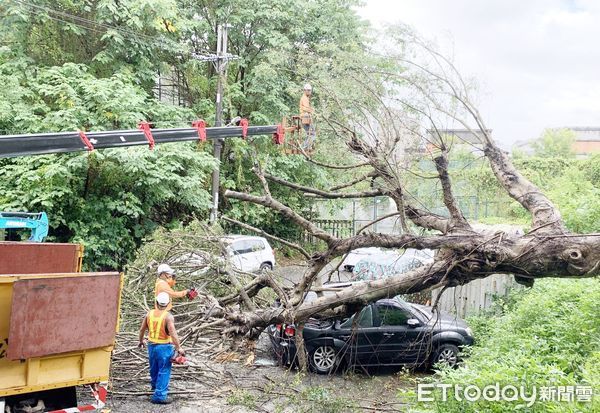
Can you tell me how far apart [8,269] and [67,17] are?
35.7 feet

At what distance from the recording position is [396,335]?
9.12 meters

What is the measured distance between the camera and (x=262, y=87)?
19297 mm

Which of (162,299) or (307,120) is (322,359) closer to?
(162,299)

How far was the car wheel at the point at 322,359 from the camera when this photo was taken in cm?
899

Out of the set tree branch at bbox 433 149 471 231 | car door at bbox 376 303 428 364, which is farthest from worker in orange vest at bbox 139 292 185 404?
tree branch at bbox 433 149 471 231

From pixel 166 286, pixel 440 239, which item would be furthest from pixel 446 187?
pixel 166 286

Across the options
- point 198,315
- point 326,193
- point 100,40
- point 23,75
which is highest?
point 100,40

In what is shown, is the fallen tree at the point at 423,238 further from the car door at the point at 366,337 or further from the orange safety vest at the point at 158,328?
the car door at the point at 366,337

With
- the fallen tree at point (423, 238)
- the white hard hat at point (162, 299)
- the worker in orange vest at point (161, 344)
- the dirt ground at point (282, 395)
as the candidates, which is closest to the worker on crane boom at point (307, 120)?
the fallen tree at point (423, 238)

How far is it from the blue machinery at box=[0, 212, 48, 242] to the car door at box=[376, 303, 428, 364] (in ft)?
20.7

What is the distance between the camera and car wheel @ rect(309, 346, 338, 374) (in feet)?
29.5

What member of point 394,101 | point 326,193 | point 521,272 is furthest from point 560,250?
point 394,101

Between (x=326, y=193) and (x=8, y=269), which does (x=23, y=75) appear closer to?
(x=8, y=269)

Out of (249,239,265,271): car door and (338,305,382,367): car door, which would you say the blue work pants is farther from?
(249,239,265,271): car door
